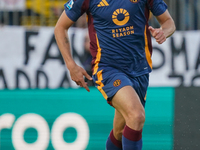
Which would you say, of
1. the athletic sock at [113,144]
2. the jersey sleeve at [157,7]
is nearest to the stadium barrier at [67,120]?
the athletic sock at [113,144]

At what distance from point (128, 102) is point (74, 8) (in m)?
1.08

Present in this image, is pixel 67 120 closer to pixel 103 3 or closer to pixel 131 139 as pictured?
pixel 131 139

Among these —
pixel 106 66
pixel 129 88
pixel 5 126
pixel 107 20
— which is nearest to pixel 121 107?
pixel 129 88

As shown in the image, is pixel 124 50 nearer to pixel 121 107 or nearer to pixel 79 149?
pixel 121 107

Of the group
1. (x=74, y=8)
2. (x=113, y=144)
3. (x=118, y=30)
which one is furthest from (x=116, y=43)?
(x=113, y=144)

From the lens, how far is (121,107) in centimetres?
376

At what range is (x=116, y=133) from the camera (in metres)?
4.33

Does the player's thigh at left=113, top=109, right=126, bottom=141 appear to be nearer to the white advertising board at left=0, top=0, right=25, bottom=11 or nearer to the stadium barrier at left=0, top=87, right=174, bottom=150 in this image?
the stadium barrier at left=0, top=87, right=174, bottom=150

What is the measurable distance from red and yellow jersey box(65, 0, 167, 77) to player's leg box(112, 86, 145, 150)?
0.33 metres

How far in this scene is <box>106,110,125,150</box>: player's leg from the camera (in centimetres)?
421

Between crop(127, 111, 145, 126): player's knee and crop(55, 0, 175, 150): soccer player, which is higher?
crop(55, 0, 175, 150): soccer player

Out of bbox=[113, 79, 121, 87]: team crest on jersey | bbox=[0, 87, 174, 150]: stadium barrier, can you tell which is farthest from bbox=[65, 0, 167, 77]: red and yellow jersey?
bbox=[0, 87, 174, 150]: stadium barrier

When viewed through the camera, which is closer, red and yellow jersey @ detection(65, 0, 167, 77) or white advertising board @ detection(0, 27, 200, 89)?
red and yellow jersey @ detection(65, 0, 167, 77)

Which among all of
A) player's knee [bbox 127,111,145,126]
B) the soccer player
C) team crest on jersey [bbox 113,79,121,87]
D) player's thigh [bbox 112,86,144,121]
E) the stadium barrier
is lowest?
the stadium barrier
